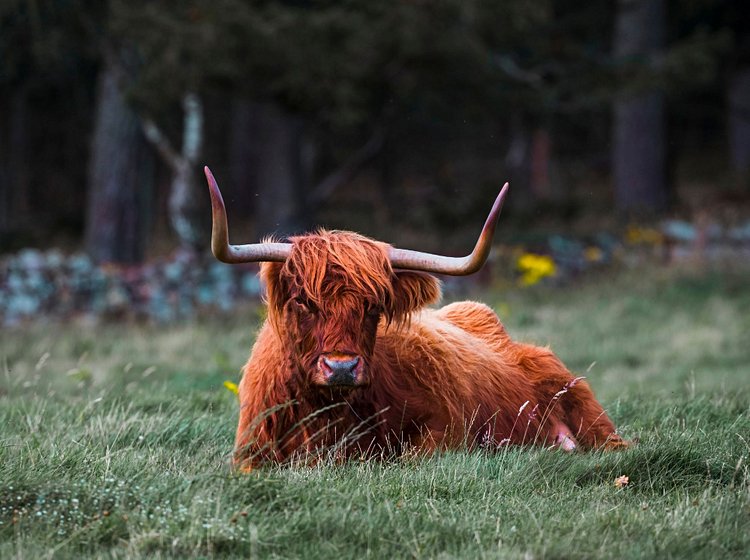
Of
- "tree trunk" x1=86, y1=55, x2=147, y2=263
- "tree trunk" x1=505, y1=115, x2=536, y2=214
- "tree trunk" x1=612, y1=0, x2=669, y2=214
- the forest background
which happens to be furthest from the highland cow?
"tree trunk" x1=505, y1=115, x2=536, y2=214

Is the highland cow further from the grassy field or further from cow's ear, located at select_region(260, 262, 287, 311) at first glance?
the grassy field

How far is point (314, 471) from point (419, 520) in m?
0.69

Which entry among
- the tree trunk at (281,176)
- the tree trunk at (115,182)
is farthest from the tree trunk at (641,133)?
the tree trunk at (115,182)

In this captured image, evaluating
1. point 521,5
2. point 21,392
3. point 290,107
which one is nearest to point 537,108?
point 521,5

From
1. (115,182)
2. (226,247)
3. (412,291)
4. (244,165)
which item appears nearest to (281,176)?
(115,182)

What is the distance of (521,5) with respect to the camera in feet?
45.7

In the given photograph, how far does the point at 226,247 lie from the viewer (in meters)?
4.60

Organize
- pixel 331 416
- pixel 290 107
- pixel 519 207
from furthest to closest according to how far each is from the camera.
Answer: pixel 519 207, pixel 290 107, pixel 331 416

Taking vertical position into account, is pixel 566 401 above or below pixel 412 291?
below

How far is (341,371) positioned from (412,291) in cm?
80

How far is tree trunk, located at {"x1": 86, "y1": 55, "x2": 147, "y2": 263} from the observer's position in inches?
603

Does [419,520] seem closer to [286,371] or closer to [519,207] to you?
[286,371]

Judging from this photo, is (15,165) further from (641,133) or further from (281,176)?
(641,133)

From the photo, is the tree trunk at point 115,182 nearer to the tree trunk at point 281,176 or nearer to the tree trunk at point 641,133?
the tree trunk at point 281,176
